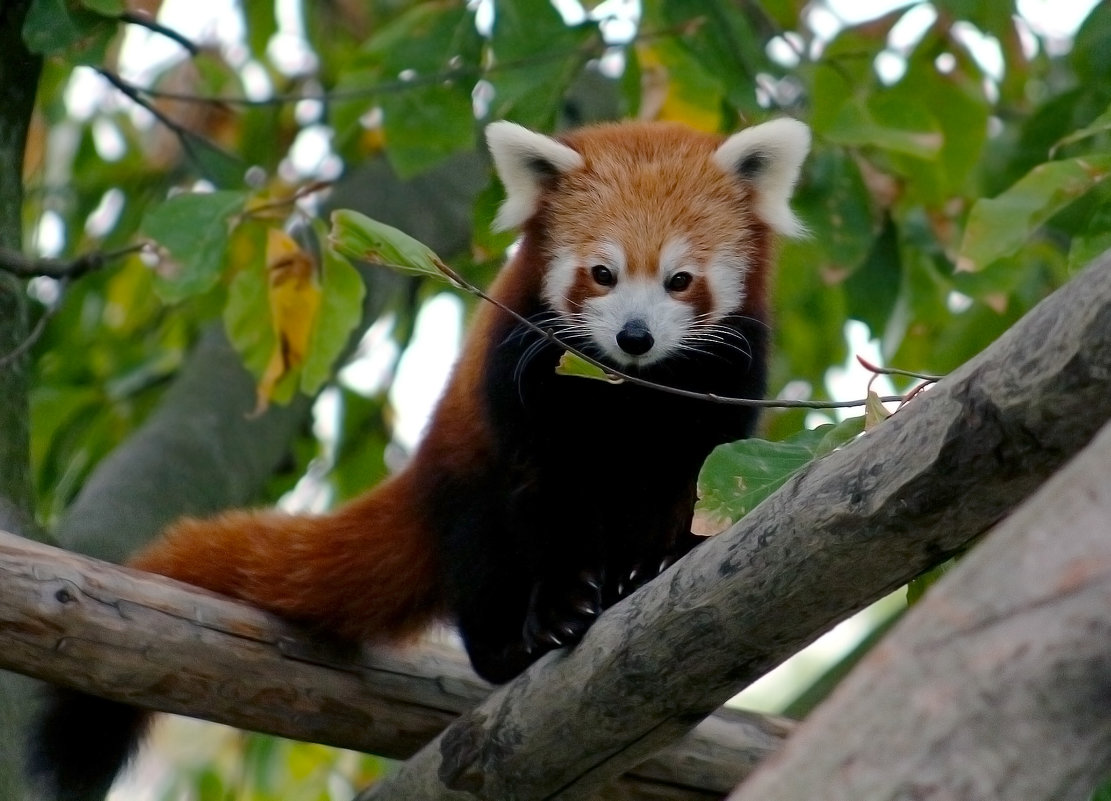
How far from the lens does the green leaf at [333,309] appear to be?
9.92ft

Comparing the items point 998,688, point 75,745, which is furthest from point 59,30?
point 998,688

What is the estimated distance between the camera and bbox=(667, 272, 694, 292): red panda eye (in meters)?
3.00

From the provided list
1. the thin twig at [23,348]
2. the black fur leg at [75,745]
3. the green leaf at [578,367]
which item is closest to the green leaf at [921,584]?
the green leaf at [578,367]

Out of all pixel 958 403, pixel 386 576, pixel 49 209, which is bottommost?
pixel 49 209

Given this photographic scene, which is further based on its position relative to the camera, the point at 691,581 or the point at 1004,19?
the point at 1004,19

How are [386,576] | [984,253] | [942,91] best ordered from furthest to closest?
1. [942,91]
2. [386,576]
3. [984,253]

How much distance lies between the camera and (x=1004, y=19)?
3641mm

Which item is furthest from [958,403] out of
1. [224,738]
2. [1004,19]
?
[224,738]

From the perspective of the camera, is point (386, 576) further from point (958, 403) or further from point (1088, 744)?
point (1088, 744)

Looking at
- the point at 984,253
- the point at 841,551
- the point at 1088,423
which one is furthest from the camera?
the point at 984,253

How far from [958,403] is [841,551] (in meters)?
0.29

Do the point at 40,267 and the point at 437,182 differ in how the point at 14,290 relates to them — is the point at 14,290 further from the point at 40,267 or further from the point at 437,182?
the point at 437,182

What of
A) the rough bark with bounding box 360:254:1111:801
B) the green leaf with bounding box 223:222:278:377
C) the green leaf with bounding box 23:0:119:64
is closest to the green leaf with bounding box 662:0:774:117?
the green leaf with bounding box 223:222:278:377

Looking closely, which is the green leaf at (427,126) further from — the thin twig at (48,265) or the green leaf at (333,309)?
the thin twig at (48,265)
